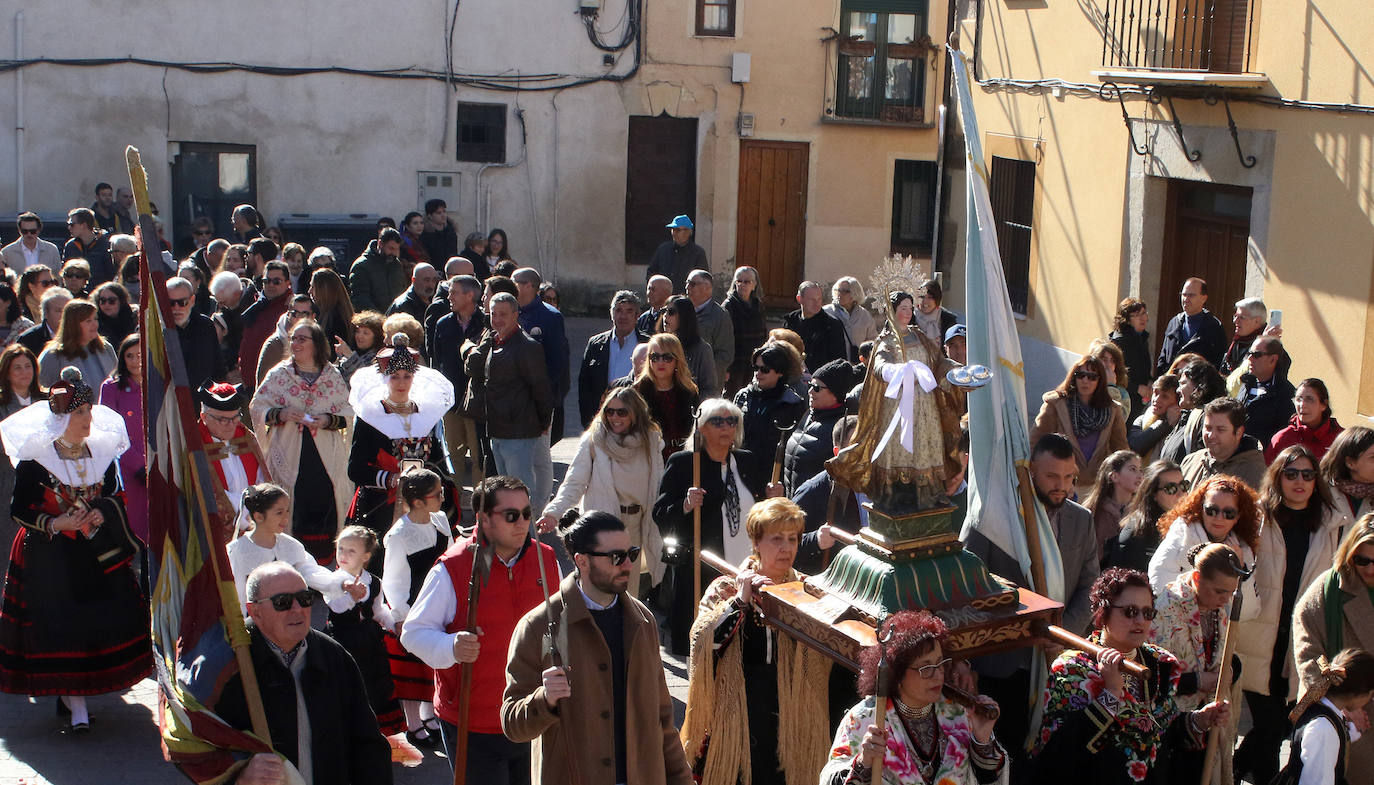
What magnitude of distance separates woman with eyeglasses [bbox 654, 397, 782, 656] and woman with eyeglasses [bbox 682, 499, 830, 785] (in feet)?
6.13

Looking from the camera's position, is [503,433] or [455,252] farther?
[455,252]

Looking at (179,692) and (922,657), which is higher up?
(922,657)

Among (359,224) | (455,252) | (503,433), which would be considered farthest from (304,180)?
(503,433)

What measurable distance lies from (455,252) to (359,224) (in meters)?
2.87

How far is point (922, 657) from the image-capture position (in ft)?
13.2

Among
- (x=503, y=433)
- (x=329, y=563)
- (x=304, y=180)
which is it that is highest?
(x=304, y=180)

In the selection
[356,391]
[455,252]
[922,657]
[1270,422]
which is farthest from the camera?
[455,252]

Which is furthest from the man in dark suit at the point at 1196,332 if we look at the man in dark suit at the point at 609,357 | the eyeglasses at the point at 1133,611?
the eyeglasses at the point at 1133,611

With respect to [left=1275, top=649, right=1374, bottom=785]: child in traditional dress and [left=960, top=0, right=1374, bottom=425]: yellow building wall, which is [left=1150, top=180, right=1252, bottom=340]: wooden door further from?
[left=1275, top=649, right=1374, bottom=785]: child in traditional dress

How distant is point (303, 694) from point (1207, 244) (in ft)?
35.4

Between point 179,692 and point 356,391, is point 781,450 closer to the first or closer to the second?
point 356,391

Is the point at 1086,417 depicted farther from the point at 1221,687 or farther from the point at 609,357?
the point at 1221,687

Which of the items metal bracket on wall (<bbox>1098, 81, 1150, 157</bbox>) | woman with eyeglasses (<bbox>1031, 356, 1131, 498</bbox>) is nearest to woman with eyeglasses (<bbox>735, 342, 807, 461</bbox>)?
woman with eyeglasses (<bbox>1031, 356, 1131, 498</bbox>)

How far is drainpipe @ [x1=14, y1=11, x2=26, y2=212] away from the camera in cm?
2009
